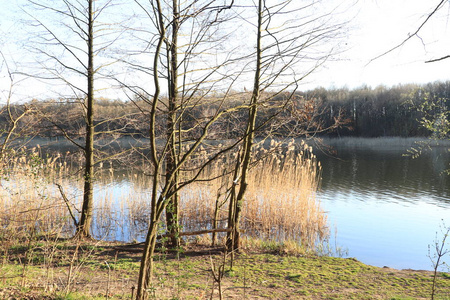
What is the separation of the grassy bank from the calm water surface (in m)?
1.18

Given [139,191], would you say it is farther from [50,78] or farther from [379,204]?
[379,204]

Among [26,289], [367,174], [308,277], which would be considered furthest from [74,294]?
[367,174]

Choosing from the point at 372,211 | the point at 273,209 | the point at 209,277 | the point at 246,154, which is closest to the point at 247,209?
the point at 273,209

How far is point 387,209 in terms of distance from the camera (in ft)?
34.2

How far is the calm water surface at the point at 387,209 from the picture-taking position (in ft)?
24.2

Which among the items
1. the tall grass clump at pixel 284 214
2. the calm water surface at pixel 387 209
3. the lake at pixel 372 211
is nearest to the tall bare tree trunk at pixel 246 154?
the lake at pixel 372 211

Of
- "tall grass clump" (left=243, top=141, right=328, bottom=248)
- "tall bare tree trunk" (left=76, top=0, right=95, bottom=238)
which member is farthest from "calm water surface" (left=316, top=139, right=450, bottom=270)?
"tall bare tree trunk" (left=76, top=0, right=95, bottom=238)

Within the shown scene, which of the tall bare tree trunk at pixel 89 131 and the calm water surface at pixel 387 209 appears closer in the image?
the tall bare tree trunk at pixel 89 131

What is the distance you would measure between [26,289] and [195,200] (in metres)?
5.07

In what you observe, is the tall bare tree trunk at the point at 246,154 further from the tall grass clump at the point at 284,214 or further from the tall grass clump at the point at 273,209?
the tall grass clump at the point at 284,214

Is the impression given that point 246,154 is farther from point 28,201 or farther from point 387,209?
point 387,209

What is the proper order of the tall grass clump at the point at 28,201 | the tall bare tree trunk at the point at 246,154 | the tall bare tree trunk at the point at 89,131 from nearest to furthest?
1. the tall bare tree trunk at the point at 246,154
2. the tall grass clump at the point at 28,201
3. the tall bare tree trunk at the point at 89,131

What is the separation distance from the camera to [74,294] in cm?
311

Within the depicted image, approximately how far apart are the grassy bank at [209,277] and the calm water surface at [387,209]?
118 centimetres
